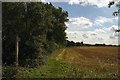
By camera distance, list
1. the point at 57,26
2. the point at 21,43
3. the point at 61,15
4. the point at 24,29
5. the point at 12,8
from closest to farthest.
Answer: the point at 12,8
the point at 24,29
the point at 21,43
the point at 57,26
the point at 61,15

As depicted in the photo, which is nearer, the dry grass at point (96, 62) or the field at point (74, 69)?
the field at point (74, 69)

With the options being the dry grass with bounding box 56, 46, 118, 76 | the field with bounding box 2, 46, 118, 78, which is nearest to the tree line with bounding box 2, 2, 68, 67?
the field with bounding box 2, 46, 118, 78

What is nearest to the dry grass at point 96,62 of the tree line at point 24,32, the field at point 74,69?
the field at point 74,69

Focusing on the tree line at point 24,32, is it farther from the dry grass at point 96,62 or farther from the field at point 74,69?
the dry grass at point 96,62

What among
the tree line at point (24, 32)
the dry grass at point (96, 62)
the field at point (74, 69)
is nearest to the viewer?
the field at point (74, 69)

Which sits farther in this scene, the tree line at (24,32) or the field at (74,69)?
the tree line at (24,32)

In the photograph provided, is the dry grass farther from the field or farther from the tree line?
the tree line

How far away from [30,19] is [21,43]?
3.31 meters

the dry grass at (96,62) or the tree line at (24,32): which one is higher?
the tree line at (24,32)

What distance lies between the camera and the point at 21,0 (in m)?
28.0

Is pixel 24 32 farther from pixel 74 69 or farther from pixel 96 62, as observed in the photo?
pixel 96 62

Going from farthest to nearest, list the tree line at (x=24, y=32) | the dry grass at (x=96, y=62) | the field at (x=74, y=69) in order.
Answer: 1. the dry grass at (x=96, y=62)
2. the tree line at (x=24, y=32)
3. the field at (x=74, y=69)

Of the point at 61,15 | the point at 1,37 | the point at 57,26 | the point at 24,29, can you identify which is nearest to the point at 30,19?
the point at 24,29

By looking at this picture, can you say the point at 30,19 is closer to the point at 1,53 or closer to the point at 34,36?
the point at 34,36
